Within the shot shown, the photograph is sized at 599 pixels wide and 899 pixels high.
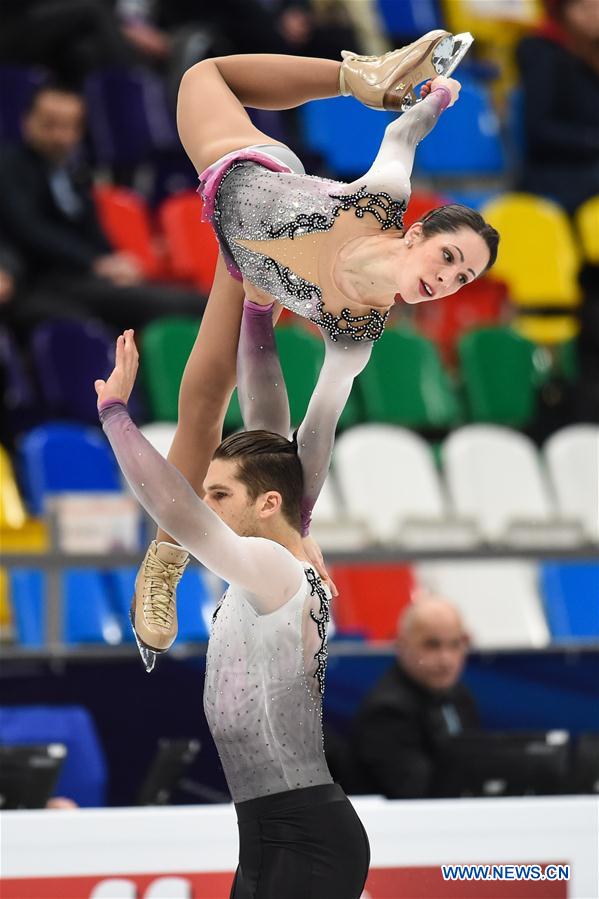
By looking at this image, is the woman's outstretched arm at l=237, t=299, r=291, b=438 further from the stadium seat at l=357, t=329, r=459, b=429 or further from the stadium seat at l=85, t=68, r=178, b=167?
the stadium seat at l=85, t=68, r=178, b=167

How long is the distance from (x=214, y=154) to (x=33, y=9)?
603 cm

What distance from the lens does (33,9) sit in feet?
29.5

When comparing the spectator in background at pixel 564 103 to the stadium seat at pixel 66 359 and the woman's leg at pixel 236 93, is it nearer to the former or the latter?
the stadium seat at pixel 66 359

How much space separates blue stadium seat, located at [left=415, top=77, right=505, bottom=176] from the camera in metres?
9.94

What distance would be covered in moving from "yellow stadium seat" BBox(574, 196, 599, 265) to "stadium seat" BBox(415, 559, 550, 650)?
9.08 ft

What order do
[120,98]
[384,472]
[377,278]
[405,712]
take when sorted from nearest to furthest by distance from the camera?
1. [377,278]
2. [405,712]
3. [384,472]
4. [120,98]

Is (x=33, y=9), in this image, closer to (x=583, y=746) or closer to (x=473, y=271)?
(x=583, y=746)

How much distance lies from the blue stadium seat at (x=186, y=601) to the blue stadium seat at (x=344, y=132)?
3.65m

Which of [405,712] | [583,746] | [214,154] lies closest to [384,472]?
[405,712]

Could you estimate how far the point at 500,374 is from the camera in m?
8.06

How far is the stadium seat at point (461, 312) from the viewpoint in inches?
343

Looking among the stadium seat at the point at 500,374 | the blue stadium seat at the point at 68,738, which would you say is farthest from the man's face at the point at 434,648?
the stadium seat at the point at 500,374

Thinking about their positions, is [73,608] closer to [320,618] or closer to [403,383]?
[403,383]

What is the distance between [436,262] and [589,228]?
639 centimetres
